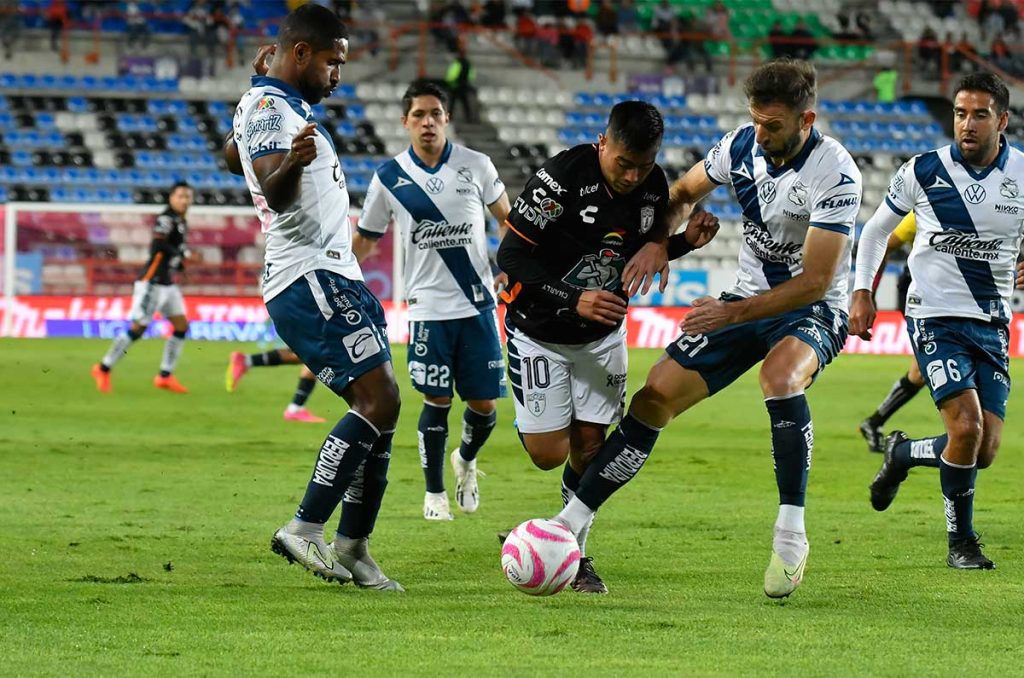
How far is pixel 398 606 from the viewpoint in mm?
5781

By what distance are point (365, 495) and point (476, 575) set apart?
0.66m

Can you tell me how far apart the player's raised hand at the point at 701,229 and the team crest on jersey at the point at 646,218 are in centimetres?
18

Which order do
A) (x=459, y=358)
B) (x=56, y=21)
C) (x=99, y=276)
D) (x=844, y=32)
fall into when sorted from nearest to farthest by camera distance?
1. (x=459, y=358)
2. (x=99, y=276)
3. (x=56, y=21)
4. (x=844, y=32)

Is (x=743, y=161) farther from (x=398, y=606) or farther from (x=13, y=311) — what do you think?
(x=13, y=311)

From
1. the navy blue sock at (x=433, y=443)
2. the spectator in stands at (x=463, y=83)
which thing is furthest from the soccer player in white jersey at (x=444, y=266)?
the spectator in stands at (x=463, y=83)

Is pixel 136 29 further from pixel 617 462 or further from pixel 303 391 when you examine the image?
pixel 617 462

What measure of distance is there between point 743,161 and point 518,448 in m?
6.50

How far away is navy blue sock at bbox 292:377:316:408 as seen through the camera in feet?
46.7

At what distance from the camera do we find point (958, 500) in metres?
7.19

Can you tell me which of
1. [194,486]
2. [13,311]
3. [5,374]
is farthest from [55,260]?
[194,486]

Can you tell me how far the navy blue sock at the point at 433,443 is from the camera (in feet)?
28.6

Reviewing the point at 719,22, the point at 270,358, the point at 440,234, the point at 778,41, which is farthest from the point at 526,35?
the point at 440,234

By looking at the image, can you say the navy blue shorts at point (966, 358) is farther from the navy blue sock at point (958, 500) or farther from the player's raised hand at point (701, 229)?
the player's raised hand at point (701, 229)

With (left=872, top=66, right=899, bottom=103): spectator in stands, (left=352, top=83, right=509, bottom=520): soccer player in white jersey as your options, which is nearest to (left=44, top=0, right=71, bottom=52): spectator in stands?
(left=872, top=66, right=899, bottom=103): spectator in stands
